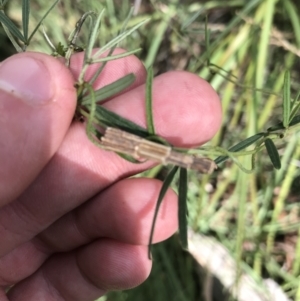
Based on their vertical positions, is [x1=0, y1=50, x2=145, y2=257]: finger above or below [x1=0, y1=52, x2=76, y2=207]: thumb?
below

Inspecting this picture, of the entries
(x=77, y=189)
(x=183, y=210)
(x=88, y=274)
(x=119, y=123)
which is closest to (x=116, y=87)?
(x=119, y=123)

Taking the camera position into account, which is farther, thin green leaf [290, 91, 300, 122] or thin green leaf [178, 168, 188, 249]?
thin green leaf [290, 91, 300, 122]

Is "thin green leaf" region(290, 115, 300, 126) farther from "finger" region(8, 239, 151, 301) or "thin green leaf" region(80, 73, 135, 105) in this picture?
"finger" region(8, 239, 151, 301)

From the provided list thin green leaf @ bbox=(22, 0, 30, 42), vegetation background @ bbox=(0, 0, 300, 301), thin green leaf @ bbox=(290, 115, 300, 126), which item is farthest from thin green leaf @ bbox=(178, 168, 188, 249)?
vegetation background @ bbox=(0, 0, 300, 301)

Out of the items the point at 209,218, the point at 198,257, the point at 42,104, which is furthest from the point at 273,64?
the point at 42,104

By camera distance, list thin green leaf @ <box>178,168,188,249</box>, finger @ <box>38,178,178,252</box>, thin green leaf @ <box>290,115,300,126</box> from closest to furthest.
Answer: thin green leaf @ <box>178,168,188,249</box> < thin green leaf @ <box>290,115,300,126</box> < finger @ <box>38,178,178,252</box>

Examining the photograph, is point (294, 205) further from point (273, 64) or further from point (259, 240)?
point (273, 64)
